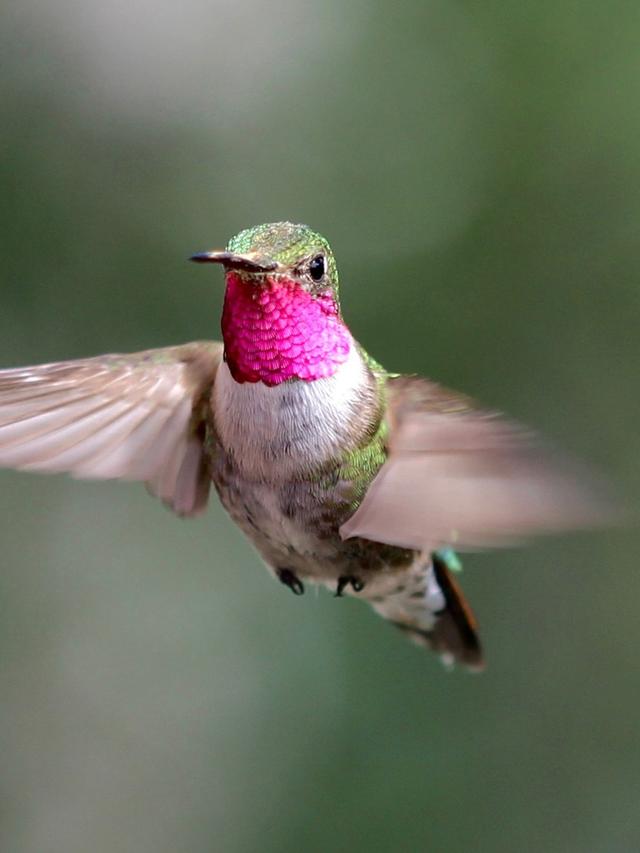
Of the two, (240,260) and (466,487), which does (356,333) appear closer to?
(240,260)

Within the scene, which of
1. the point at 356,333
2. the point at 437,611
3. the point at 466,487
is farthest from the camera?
the point at 356,333

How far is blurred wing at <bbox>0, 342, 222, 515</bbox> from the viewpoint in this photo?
168cm

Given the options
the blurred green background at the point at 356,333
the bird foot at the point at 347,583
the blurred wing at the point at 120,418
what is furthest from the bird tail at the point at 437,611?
the blurred green background at the point at 356,333

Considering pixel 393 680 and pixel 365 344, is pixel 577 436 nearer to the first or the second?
pixel 365 344

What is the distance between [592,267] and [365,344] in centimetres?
98

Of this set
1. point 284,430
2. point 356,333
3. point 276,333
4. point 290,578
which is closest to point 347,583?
point 290,578

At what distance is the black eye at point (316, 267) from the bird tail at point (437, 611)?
658 millimetres

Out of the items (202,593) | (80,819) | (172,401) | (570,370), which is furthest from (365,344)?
(172,401)

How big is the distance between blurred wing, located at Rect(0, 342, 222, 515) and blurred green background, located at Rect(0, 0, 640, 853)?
2328mm

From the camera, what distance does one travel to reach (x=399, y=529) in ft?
4.45

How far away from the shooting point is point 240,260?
1459 millimetres

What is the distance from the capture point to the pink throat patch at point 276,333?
1.59 m

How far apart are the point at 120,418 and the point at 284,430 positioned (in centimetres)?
32

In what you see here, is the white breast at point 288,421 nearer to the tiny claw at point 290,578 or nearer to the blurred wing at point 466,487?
the blurred wing at point 466,487
